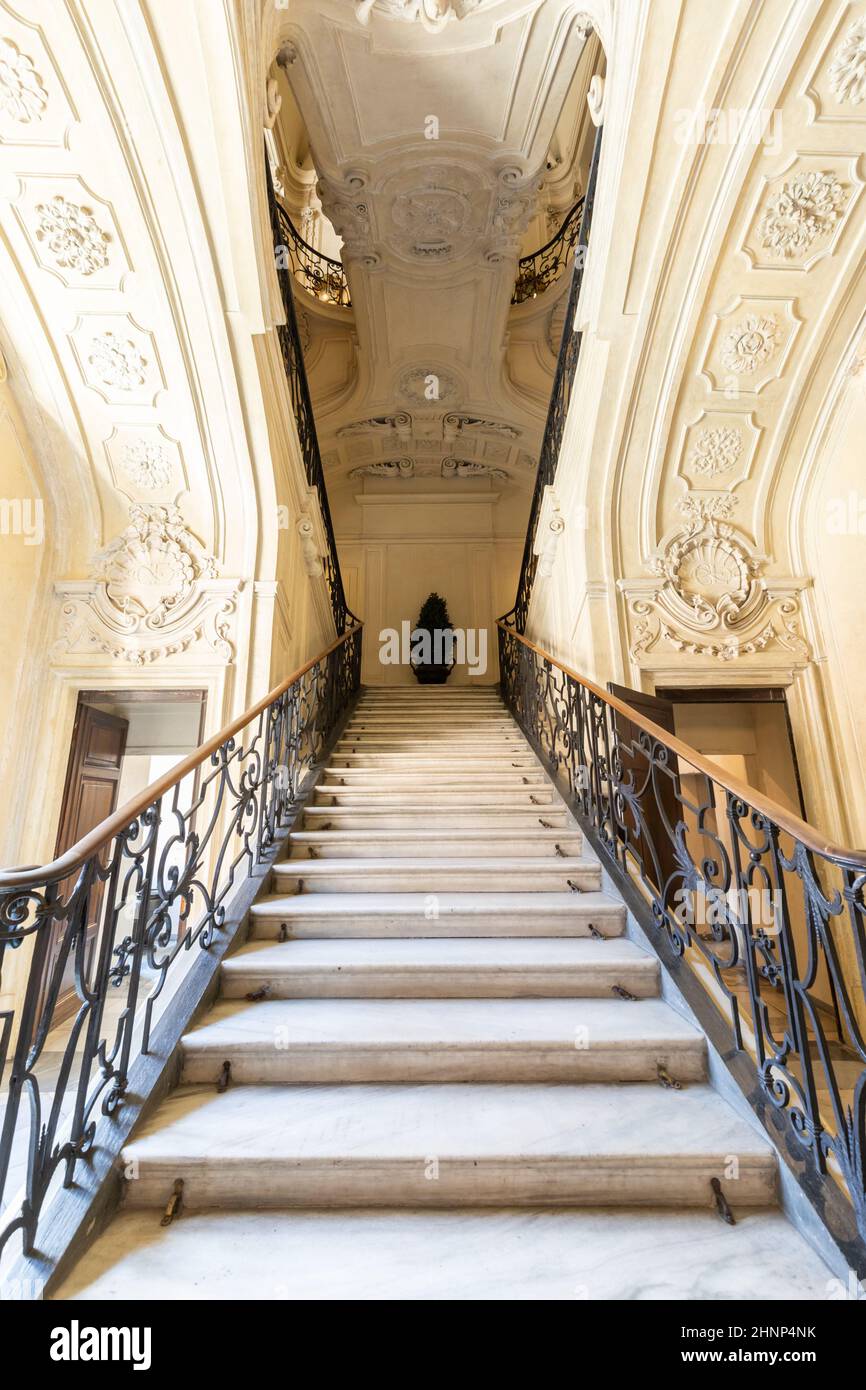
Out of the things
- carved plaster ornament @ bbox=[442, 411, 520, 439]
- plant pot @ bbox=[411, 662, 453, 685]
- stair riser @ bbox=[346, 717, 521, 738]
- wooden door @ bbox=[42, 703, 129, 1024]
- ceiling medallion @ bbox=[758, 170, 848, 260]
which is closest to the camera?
ceiling medallion @ bbox=[758, 170, 848, 260]

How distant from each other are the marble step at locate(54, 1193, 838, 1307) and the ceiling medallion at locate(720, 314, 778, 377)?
4.95m

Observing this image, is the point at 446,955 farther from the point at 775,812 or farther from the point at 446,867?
the point at 775,812

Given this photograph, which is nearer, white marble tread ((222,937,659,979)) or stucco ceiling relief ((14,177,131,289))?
white marble tread ((222,937,659,979))

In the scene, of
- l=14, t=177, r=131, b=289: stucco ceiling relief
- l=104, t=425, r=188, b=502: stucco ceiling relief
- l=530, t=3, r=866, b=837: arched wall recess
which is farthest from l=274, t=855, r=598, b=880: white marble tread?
l=14, t=177, r=131, b=289: stucco ceiling relief

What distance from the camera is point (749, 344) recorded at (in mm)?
4480

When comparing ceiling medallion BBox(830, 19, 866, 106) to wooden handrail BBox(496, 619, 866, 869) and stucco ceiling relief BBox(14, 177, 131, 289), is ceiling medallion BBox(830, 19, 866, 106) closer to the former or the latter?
wooden handrail BBox(496, 619, 866, 869)

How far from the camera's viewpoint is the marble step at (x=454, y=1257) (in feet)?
4.33

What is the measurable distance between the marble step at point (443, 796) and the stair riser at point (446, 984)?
156 cm

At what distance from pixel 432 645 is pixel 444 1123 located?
7768 millimetres

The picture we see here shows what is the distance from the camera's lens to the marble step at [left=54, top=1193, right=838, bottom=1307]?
4.33 feet

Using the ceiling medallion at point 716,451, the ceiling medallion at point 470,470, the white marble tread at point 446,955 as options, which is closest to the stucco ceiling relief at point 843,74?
the ceiling medallion at point 716,451

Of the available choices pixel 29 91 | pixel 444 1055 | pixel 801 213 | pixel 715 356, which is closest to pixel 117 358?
pixel 29 91
